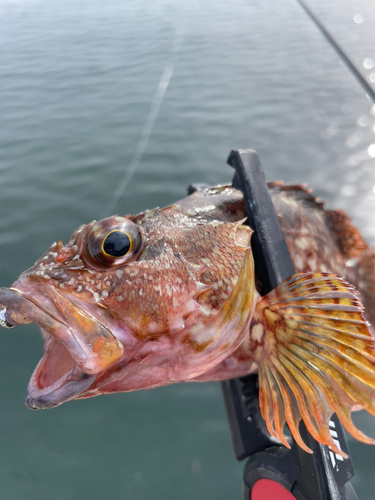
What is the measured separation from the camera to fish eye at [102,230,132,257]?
1618 mm

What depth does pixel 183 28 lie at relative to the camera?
12086mm

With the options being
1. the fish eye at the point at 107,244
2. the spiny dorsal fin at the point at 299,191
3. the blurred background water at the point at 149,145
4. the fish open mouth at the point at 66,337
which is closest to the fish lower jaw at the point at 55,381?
the fish open mouth at the point at 66,337

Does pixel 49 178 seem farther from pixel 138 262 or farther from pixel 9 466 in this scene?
pixel 138 262

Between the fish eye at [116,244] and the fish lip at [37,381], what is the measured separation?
29 cm

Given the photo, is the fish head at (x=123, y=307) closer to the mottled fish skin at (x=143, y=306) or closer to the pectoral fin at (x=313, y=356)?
the mottled fish skin at (x=143, y=306)

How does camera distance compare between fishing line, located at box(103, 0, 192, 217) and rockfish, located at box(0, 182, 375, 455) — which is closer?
rockfish, located at box(0, 182, 375, 455)

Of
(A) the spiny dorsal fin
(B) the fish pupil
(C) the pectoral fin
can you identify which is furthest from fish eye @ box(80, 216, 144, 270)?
(A) the spiny dorsal fin

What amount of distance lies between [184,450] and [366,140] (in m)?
5.83

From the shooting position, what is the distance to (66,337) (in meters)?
1.42

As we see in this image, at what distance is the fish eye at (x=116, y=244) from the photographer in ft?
5.31

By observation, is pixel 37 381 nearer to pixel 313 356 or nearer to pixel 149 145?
pixel 313 356

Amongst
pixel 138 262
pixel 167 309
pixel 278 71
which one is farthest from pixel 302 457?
pixel 278 71

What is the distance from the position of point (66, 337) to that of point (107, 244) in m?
0.44

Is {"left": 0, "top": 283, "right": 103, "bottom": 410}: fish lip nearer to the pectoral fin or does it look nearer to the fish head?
the fish head
